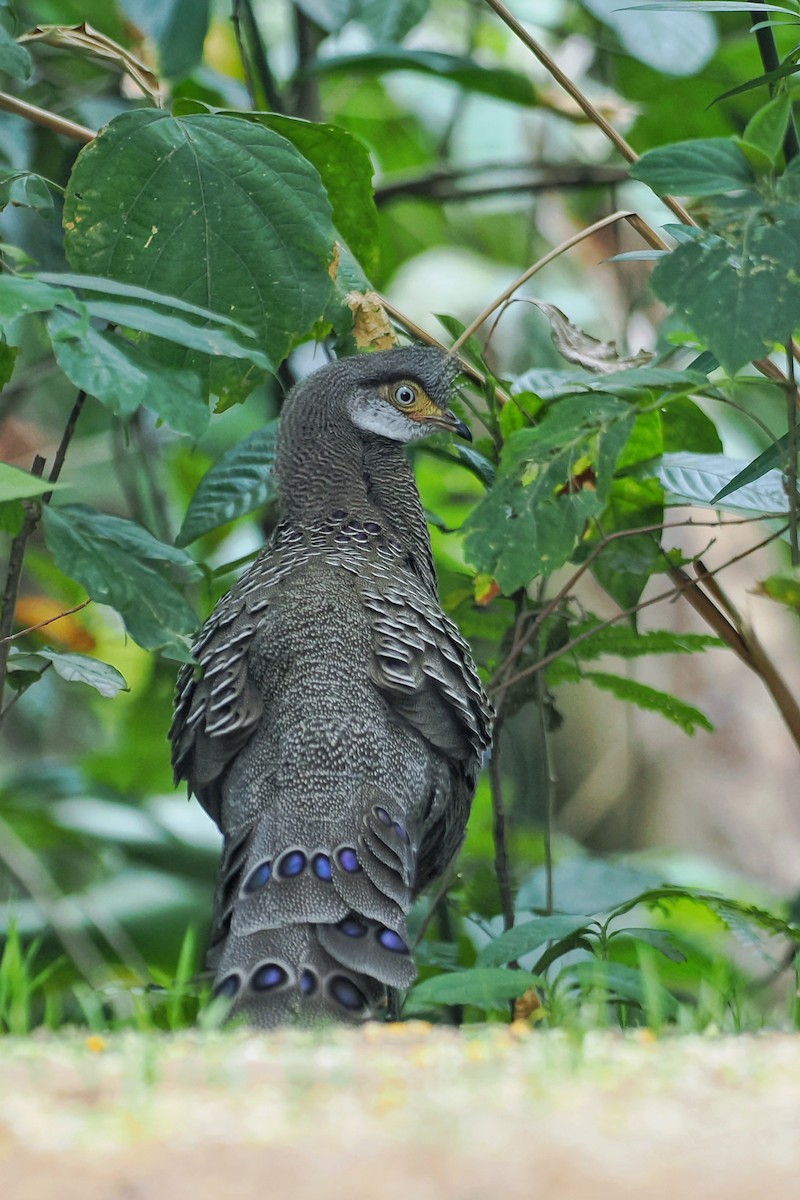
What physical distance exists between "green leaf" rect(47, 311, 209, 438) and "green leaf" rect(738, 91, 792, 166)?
3.52ft

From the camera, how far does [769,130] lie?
2.35 meters

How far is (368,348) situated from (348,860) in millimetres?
1465

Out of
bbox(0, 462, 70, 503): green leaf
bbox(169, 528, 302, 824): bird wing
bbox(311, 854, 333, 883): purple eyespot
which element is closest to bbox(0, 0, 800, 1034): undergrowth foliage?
bbox(0, 462, 70, 503): green leaf

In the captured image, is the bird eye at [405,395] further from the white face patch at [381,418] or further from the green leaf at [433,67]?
the green leaf at [433,67]

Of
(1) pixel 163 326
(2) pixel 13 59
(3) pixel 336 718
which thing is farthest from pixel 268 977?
(2) pixel 13 59

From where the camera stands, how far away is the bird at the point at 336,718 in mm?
2561

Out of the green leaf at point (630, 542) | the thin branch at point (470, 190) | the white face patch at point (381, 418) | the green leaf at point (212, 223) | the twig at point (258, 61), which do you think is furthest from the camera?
the thin branch at point (470, 190)

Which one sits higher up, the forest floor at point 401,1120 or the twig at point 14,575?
the twig at point 14,575

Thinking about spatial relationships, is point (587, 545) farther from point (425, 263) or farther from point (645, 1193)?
point (425, 263)

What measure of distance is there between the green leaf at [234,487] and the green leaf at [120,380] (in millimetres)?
949

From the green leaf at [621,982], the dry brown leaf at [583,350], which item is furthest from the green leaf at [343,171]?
the green leaf at [621,982]

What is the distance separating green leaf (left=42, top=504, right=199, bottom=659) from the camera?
8.66 ft

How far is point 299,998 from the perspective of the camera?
2.43 meters

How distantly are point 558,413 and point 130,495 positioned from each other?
2.61m
